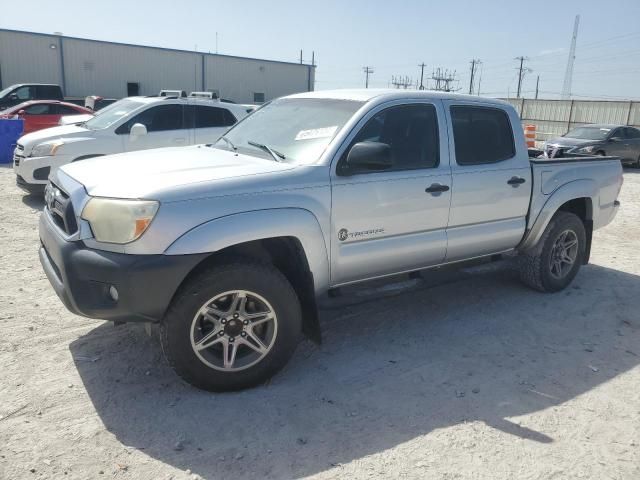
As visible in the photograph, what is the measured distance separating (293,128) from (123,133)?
5826 mm

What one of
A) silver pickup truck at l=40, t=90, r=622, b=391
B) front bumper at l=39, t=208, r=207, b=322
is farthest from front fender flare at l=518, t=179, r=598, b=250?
front bumper at l=39, t=208, r=207, b=322

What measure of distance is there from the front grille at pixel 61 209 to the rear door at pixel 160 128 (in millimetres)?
5337

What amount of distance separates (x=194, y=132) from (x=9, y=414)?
7369 millimetres

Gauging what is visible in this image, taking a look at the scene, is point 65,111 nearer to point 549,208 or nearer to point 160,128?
point 160,128

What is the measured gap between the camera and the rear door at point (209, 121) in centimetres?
1000

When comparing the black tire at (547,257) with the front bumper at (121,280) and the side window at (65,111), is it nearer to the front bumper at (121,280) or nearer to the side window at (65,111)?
the front bumper at (121,280)

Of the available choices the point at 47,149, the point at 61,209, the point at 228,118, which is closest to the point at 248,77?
the point at 228,118

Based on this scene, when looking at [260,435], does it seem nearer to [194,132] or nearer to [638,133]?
[194,132]

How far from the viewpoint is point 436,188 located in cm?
425

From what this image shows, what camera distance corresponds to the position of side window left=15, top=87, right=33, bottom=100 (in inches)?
762

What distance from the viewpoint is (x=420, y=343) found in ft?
14.4

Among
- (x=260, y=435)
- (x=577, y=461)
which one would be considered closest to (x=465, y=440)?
(x=577, y=461)

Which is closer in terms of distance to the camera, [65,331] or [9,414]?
[9,414]

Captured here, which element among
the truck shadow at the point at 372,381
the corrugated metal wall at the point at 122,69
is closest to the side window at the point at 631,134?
the truck shadow at the point at 372,381
